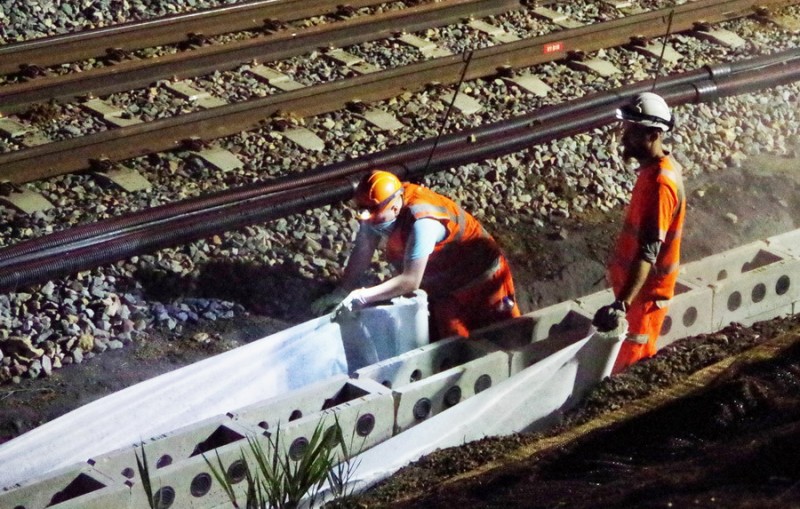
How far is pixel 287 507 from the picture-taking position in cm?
447

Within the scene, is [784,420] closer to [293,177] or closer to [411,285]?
[411,285]

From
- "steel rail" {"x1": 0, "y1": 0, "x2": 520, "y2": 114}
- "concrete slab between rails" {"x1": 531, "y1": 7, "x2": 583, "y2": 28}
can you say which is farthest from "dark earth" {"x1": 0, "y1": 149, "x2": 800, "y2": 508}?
"concrete slab between rails" {"x1": 531, "y1": 7, "x2": 583, "y2": 28}

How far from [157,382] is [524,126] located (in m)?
4.36

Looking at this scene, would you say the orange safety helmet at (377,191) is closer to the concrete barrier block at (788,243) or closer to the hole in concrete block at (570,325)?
→ the hole in concrete block at (570,325)

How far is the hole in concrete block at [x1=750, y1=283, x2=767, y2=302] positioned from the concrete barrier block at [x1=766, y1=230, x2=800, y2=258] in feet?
1.13

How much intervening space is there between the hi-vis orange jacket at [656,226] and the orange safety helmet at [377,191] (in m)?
1.18

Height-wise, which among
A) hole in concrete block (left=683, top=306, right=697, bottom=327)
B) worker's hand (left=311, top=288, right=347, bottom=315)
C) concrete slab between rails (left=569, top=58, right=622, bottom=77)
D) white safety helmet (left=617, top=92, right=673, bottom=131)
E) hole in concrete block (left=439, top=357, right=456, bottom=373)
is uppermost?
white safety helmet (left=617, top=92, right=673, bottom=131)

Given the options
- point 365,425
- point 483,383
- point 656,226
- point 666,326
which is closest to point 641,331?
point 666,326

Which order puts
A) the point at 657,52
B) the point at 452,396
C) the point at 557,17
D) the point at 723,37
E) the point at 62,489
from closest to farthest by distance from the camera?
the point at 62,489 → the point at 452,396 → the point at 657,52 → the point at 723,37 → the point at 557,17

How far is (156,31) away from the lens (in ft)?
35.9

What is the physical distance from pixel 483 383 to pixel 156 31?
603 cm

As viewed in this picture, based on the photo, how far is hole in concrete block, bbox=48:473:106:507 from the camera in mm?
5082

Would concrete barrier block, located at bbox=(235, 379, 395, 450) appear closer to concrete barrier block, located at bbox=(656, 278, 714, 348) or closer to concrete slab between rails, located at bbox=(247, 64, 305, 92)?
concrete barrier block, located at bbox=(656, 278, 714, 348)

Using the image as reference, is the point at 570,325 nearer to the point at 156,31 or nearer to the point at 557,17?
the point at 156,31
